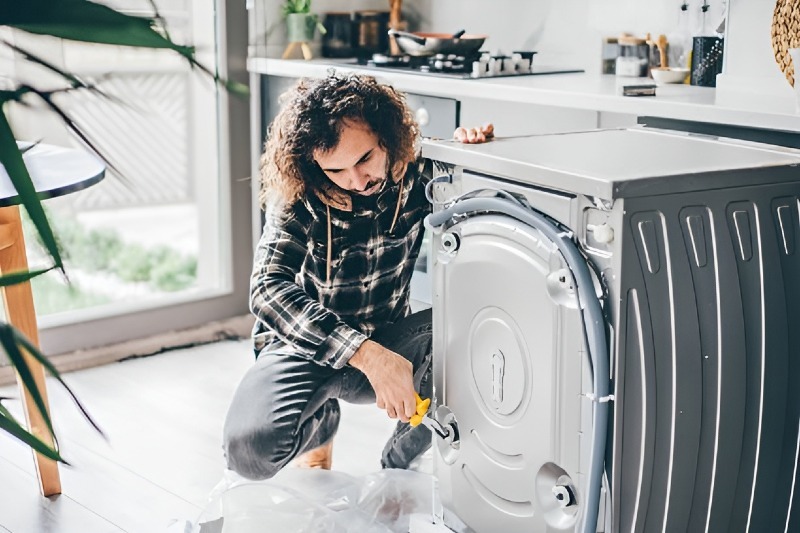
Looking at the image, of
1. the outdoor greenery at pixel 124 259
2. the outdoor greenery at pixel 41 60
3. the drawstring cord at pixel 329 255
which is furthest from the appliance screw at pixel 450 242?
the outdoor greenery at pixel 124 259

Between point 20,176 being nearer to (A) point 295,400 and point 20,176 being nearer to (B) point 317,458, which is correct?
(A) point 295,400

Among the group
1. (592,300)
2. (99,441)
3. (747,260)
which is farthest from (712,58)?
(99,441)

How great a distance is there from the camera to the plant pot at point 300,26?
3.05m

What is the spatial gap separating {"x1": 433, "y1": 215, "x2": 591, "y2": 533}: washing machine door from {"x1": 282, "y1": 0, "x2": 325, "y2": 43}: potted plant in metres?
1.58

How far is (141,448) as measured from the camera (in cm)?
237

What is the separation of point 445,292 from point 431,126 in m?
0.95

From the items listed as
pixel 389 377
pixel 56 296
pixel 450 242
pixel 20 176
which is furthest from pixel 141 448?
pixel 20 176

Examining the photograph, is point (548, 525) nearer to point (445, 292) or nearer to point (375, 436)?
point (445, 292)

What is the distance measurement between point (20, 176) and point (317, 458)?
170 cm

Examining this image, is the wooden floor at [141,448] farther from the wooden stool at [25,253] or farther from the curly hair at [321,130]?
the curly hair at [321,130]

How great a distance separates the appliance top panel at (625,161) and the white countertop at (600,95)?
89 millimetres

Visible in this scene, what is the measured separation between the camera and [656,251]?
4.41ft

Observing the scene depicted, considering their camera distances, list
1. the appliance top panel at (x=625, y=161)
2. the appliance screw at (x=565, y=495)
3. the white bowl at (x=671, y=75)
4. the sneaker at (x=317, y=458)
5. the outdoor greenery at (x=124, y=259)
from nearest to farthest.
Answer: the appliance top panel at (x=625, y=161) < the appliance screw at (x=565, y=495) < the sneaker at (x=317, y=458) < the white bowl at (x=671, y=75) < the outdoor greenery at (x=124, y=259)

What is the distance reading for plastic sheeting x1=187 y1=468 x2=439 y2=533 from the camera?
1.87 m
